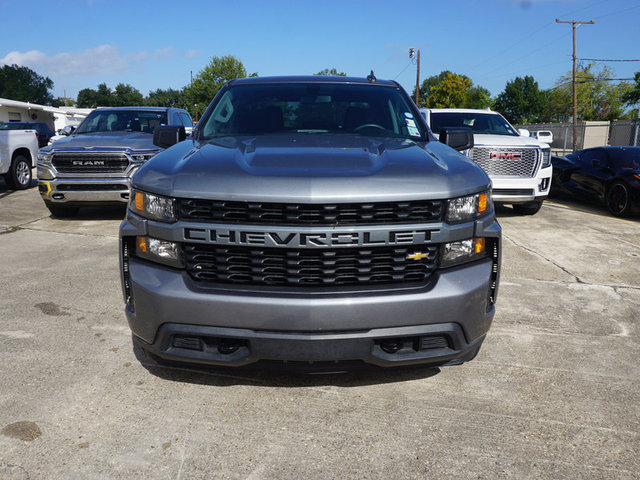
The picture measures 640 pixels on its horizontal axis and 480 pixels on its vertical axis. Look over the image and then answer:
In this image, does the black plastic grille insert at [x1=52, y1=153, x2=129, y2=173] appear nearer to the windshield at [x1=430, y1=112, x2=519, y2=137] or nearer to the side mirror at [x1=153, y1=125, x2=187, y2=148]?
the side mirror at [x1=153, y1=125, x2=187, y2=148]

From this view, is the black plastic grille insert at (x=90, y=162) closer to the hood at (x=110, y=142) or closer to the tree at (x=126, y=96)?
the hood at (x=110, y=142)

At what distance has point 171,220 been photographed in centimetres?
253

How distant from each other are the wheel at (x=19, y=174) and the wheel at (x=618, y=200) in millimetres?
12351

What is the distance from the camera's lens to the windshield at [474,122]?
9.98 meters

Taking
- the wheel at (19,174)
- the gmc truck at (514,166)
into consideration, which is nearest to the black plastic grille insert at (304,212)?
the gmc truck at (514,166)

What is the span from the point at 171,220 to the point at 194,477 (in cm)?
116

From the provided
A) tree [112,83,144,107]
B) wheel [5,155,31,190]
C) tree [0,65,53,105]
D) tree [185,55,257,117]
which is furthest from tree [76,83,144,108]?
wheel [5,155,31,190]

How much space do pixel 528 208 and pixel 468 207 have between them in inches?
297

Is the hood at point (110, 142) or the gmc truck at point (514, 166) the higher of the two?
the hood at point (110, 142)

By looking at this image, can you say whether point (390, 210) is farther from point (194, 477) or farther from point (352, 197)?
point (194, 477)

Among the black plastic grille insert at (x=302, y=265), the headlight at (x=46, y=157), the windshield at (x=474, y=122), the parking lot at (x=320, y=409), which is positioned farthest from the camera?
the windshield at (x=474, y=122)

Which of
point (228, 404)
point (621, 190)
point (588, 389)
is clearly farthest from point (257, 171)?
point (621, 190)

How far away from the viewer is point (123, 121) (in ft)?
31.0

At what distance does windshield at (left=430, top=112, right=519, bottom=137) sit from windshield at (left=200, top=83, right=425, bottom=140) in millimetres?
6235
